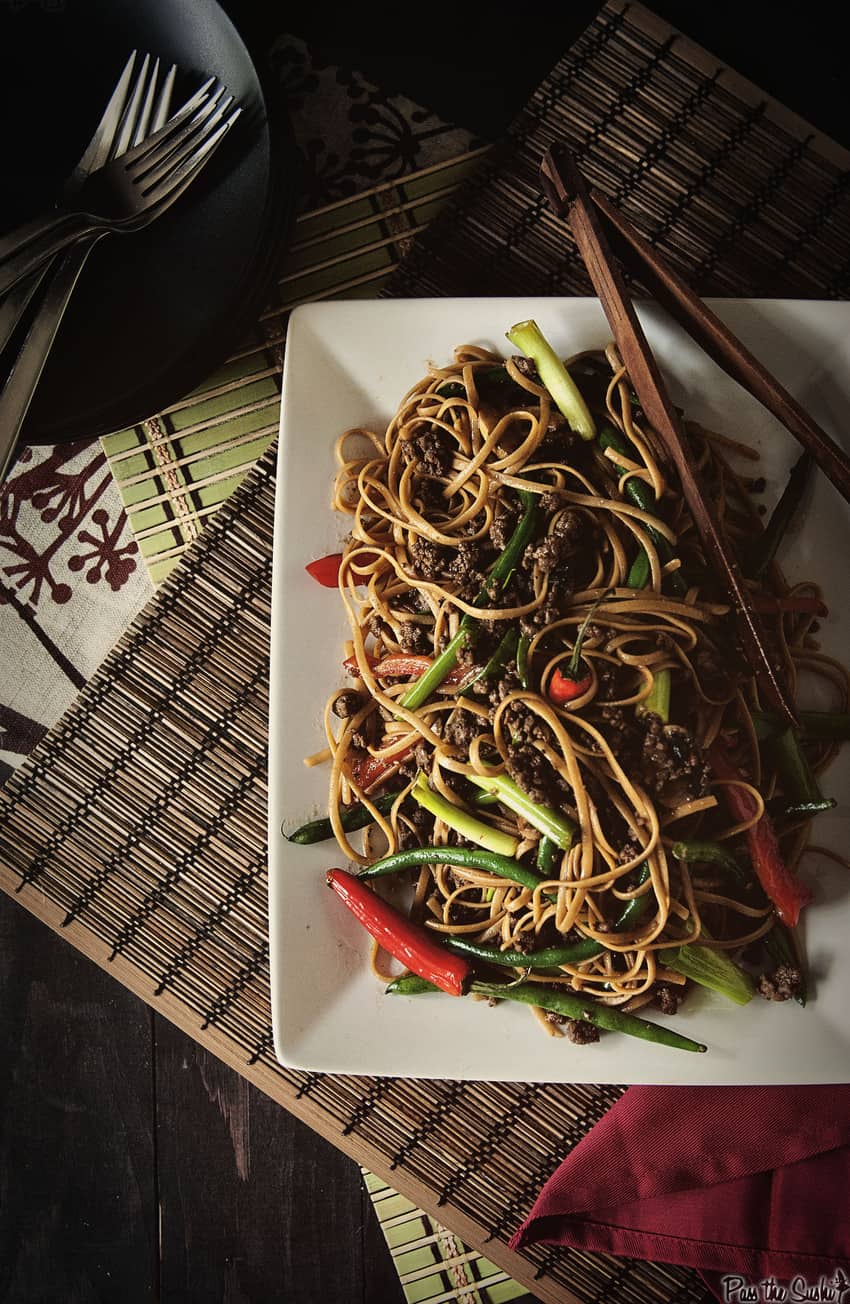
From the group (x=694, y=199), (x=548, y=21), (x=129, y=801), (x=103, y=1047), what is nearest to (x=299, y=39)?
(x=548, y=21)

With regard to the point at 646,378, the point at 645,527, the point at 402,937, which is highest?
the point at 646,378

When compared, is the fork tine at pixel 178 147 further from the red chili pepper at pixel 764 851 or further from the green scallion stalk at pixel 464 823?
the red chili pepper at pixel 764 851

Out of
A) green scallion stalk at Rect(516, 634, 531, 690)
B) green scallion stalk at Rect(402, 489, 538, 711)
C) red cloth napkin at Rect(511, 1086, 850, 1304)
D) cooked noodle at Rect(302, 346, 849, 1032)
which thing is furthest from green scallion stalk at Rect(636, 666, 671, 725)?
red cloth napkin at Rect(511, 1086, 850, 1304)

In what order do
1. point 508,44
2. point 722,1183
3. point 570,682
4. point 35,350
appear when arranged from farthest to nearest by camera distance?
1. point 508,44
2. point 722,1183
3. point 35,350
4. point 570,682

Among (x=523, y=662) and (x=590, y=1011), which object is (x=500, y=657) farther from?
(x=590, y=1011)

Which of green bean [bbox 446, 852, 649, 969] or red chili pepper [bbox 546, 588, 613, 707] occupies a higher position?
red chili pepper [bbox 546, 588, 613, 707]

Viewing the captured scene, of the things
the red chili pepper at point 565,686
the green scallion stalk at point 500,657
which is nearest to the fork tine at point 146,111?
the green scallion stalk at point 500,657

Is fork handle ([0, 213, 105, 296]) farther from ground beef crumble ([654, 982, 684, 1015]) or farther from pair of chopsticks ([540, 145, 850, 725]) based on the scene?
ground beef crumble ([654, 982, 684, 1015])

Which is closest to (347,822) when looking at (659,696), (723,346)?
(659,696)
